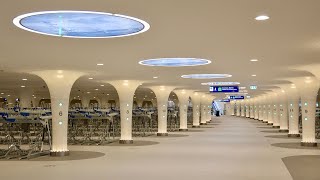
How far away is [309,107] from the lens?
758 inches

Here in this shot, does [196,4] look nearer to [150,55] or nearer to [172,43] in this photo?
[172,43]

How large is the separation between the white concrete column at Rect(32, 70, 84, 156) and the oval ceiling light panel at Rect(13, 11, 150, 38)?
7.15m

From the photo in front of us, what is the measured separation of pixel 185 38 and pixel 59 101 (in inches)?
343

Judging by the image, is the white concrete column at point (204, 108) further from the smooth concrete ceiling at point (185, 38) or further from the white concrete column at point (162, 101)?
the smooth concrete ceiling at point (185, 38)

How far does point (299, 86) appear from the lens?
66.3ft

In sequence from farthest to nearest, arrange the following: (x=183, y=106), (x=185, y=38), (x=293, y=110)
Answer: (x=183, y=106), (x=293, y=110), (x=185, y=38)

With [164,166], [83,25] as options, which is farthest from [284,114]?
[83,25]

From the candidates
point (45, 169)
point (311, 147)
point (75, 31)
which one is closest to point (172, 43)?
point (75, 31)

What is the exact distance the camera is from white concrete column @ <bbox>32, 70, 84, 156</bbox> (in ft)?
52.4

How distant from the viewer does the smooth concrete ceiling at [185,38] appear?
6.16m

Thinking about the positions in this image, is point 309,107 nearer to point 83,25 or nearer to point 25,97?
point 83,25

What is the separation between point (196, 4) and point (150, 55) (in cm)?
577

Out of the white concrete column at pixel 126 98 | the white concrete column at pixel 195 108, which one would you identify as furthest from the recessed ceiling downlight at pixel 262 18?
the white concrete column at pixel 195 108

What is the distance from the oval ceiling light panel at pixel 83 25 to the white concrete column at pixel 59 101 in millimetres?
7148
